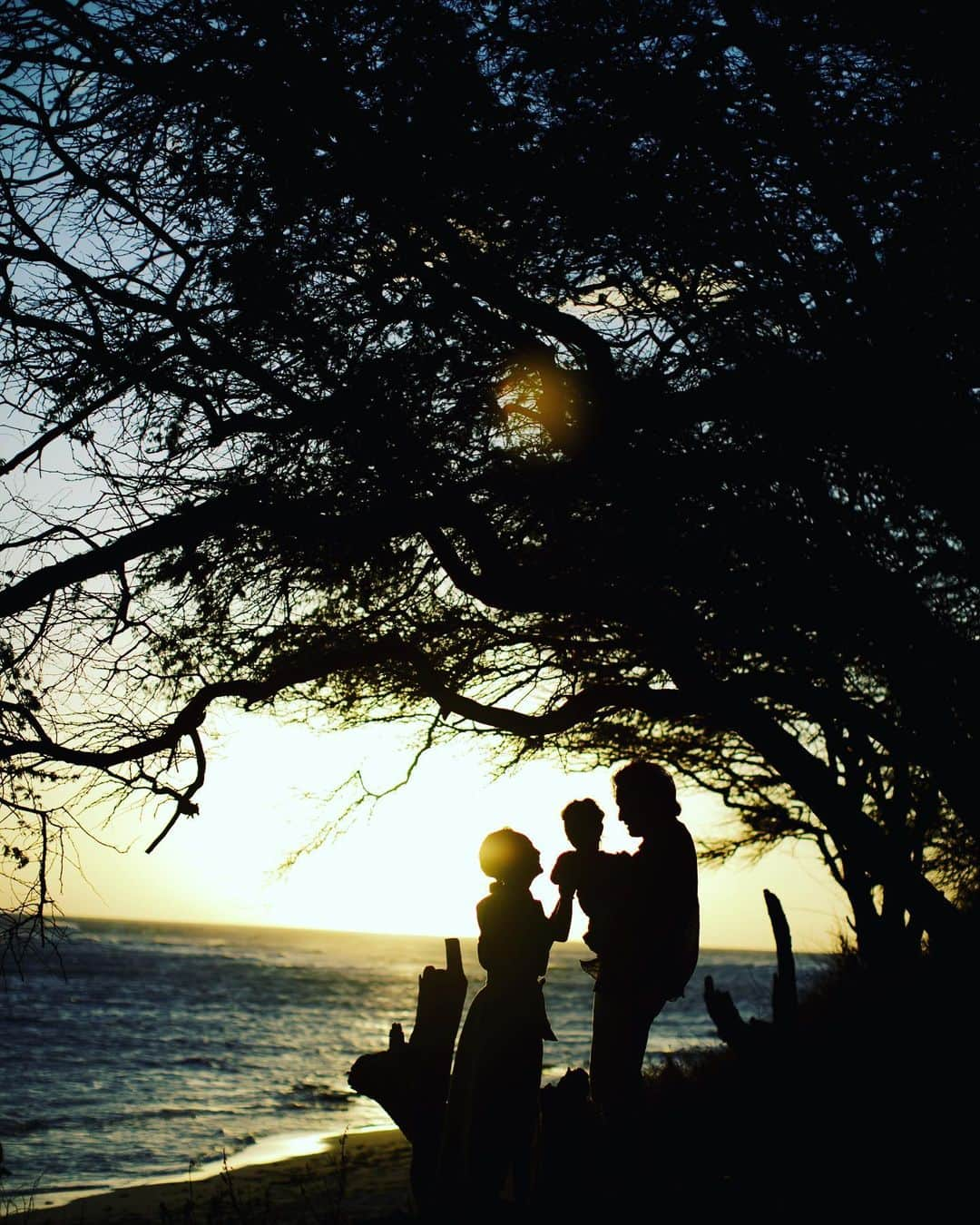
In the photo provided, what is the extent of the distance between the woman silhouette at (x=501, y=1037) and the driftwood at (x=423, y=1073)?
64 cm

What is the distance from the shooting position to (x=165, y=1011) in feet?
132

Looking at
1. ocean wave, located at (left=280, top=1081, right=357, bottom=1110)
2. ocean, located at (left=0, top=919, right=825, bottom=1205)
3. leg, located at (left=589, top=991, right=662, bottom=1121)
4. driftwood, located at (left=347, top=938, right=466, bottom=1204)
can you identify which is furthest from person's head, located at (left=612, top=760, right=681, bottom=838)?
ocean wave, located at (left=280, top=1081, right=357, bottom=1110)

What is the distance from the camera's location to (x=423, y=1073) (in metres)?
5.22

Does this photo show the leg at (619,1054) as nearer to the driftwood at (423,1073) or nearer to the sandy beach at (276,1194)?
the driftwood at (423,1073)

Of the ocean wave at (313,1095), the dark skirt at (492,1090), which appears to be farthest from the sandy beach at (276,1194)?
the ocean wave at (313,1095)

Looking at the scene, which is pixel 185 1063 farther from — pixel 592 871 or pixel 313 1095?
pixel 592 871

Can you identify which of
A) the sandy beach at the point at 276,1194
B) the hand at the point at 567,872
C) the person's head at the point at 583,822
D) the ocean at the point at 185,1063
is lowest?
the ocean at the point at 185,1063

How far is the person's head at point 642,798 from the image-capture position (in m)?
4.64

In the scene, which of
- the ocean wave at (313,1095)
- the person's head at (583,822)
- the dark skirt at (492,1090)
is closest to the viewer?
the dark skirt at (492,1090)

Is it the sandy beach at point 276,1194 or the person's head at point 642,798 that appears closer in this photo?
the person's head at point 642,798

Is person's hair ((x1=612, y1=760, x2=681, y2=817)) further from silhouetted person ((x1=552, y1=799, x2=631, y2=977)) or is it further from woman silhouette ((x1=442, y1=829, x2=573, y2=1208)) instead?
woman silhouette ((x1=442, y1=829, x2=573, y2=1208))

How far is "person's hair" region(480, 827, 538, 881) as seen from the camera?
4.52 meters

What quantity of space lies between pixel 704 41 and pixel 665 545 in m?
2.62

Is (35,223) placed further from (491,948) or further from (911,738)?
(911,738)
